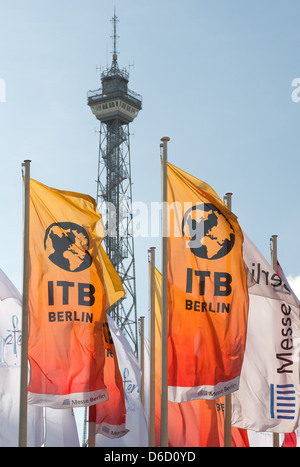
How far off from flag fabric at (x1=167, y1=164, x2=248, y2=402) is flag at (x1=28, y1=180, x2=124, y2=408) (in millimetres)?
2210

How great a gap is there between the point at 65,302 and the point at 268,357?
7.63 metres

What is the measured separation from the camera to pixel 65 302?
24.5 metres

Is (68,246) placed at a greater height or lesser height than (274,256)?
lesser

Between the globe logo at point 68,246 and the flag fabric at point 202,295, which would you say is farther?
the globe logo at point 68,246

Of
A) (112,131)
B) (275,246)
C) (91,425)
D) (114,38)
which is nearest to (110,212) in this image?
(112,131)

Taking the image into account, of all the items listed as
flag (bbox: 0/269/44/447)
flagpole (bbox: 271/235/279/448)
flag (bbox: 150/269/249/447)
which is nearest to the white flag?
flag (bbox: 0/269/44/447)

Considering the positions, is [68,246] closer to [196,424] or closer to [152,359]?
[152,359]

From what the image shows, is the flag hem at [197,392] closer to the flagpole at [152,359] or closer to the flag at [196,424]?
the flag at [196,424]

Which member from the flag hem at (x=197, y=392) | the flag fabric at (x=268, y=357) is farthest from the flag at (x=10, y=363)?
the flag hem at (x=197, y=392)

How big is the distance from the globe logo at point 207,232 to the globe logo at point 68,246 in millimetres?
2901

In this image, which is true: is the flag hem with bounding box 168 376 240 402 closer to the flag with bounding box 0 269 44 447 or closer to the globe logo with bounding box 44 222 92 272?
the globe logo with bounding box 44 222 92 272

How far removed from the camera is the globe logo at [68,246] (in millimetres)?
24812

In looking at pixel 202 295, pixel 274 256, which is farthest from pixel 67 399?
pixel 274 256

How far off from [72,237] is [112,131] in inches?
3620
